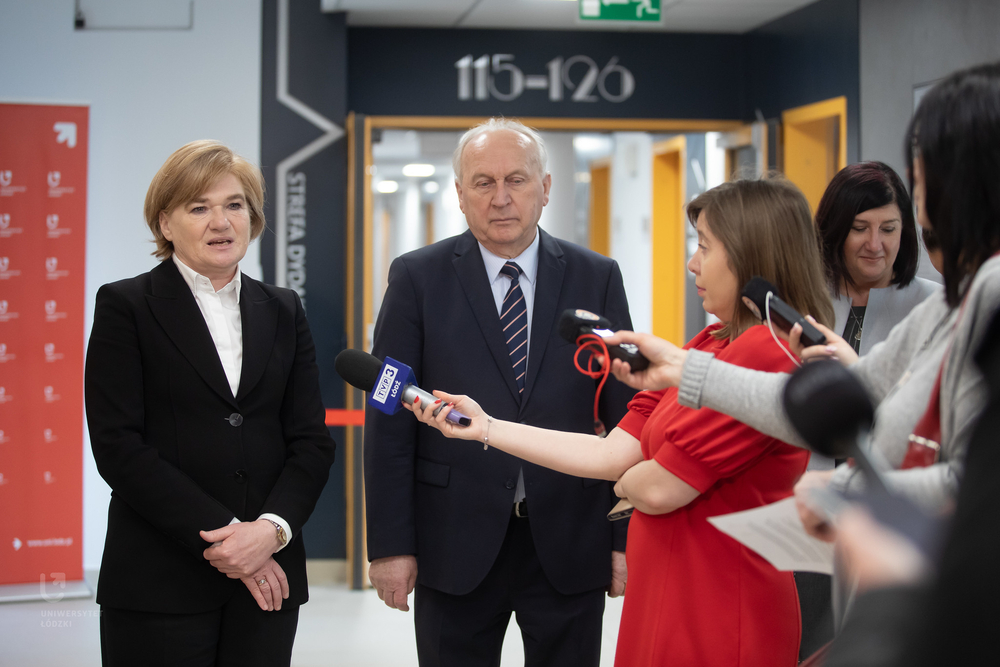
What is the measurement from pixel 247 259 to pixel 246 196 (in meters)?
3.06

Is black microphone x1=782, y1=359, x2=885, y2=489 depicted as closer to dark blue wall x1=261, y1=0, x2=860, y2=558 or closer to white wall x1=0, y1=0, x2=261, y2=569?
dark blue wall x1=261, y1=0, x2=860, y2=558

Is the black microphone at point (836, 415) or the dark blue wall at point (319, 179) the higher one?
the dark blue wall at point (319, 179)

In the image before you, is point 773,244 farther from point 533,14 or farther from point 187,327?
point 533,14

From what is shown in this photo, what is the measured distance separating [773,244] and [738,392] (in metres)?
0.39

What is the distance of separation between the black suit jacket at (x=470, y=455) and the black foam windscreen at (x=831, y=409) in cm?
121

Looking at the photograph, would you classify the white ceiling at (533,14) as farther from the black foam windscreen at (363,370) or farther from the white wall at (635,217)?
the black foam windscreen at (363,370)

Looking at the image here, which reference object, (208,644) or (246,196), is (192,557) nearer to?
(208,644)

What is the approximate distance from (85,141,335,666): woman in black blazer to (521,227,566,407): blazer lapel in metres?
0.53

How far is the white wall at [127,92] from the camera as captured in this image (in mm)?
4672

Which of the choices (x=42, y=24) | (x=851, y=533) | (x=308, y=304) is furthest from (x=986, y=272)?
(x=42, y=24)

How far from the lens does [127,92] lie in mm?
4754

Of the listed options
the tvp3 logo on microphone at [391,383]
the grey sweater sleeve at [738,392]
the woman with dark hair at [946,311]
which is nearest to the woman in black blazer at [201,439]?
the tvp3 logo on microphone at [391,383]

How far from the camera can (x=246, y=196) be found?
195 cm

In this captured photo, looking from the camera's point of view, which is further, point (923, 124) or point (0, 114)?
point (0, 114)
